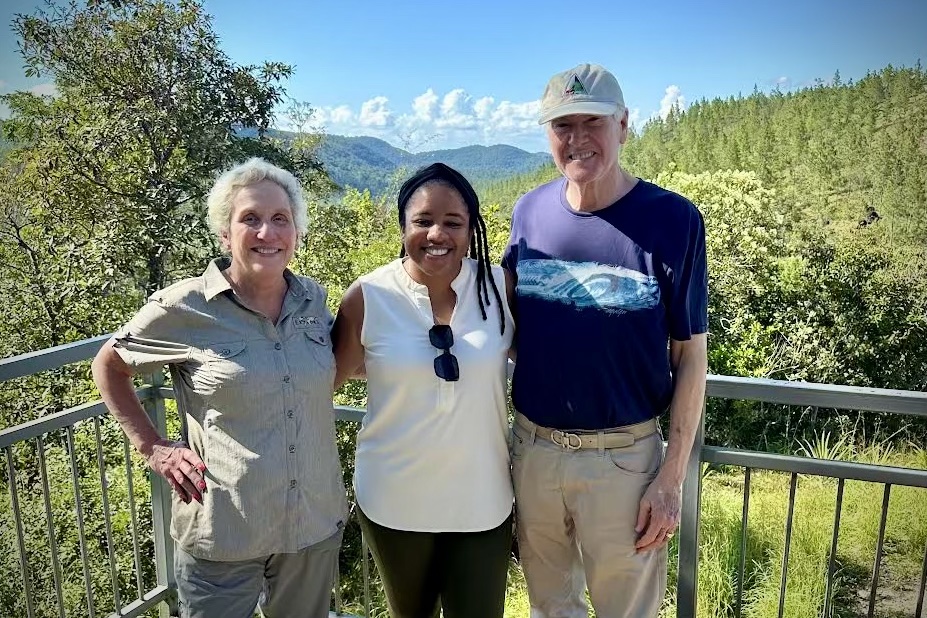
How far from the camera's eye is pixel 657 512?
1589 mm

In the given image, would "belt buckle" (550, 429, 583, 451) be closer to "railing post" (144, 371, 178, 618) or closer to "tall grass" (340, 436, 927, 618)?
"railing post" (144, 371, 178, 618)

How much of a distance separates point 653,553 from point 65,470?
7.53m

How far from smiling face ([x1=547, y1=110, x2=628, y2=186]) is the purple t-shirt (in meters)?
0.09

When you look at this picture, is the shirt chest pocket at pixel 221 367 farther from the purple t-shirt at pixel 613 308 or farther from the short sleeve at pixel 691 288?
the short sleeve at pixel 691 288

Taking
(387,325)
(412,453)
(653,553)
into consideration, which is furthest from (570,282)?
(653,553)

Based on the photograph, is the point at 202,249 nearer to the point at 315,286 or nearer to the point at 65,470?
the point at 65,470

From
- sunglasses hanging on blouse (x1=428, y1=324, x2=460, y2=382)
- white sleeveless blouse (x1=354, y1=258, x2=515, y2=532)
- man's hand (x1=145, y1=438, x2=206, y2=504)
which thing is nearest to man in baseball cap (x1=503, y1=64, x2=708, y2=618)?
white sleeveless blouse (x1=354, y1=258, x2=515, y2=532)

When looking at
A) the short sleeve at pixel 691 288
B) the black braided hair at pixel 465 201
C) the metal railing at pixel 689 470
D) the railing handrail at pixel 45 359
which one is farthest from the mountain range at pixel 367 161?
the short sleeve at pixel 691 288

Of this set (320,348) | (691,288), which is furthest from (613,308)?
(320,348)

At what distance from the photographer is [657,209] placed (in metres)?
1.58

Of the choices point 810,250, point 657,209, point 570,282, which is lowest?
point 810,250

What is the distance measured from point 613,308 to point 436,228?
45 centimetres

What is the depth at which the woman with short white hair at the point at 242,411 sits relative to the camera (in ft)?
5.04

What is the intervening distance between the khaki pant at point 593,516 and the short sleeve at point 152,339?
2.77 feet
